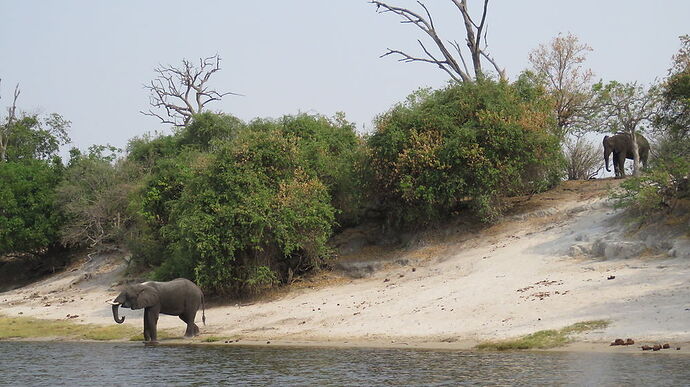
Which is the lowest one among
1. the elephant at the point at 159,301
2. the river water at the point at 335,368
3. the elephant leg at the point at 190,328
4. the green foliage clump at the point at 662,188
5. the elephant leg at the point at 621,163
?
the river water at the point at 335,368

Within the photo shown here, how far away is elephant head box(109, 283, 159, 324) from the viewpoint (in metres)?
24.0

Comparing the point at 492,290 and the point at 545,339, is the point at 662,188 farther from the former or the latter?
the point at 545,339

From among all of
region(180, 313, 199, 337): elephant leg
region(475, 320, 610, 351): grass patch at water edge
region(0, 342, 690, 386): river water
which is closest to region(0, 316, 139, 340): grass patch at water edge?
region(180, 313, 199, 337): elephant leg

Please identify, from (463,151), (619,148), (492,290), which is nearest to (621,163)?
(619,148)

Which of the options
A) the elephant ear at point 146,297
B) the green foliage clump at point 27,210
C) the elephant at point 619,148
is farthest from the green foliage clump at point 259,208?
the green foliage clump at point 27,210

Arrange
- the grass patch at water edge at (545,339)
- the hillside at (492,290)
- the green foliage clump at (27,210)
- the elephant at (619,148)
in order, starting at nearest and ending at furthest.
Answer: the grass patch at water edge at (545,339)
the hillside at (492,290)
the elephant at (619,148)
the green foliage clump at (27,210)

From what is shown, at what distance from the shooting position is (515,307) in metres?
21.2

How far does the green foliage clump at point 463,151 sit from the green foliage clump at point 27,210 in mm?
23948

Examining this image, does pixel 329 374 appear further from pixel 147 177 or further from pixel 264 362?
pixel 147 177

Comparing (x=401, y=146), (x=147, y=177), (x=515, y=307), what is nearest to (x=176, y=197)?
(x=147, y=177)

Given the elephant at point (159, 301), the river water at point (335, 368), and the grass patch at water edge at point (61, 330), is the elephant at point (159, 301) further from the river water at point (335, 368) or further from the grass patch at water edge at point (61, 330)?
the river water at point (335, 368)

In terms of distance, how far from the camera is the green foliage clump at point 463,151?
97.5 ft

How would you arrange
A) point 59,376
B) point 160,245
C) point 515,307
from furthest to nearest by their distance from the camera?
point 160,245 → point 515,307 → point 59,376

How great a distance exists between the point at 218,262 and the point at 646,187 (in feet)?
46.7
